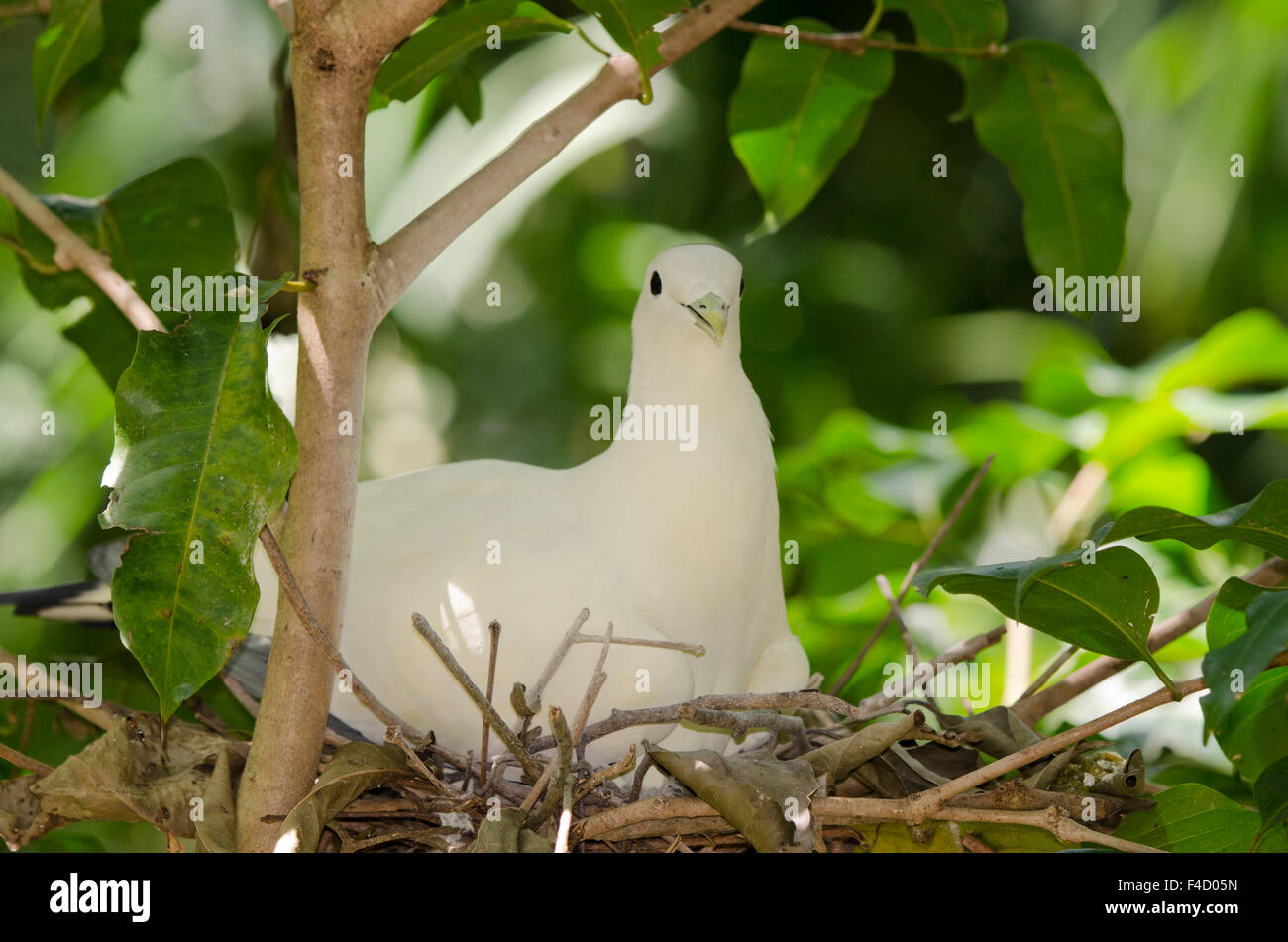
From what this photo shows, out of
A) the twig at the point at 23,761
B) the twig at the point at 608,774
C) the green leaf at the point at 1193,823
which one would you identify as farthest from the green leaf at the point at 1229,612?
the twig at the point at 23,761

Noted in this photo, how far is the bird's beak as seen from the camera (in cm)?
184

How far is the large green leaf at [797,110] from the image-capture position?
2.04 meters

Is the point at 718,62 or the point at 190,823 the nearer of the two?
the point at 190,823

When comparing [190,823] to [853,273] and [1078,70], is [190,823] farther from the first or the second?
[853,273]

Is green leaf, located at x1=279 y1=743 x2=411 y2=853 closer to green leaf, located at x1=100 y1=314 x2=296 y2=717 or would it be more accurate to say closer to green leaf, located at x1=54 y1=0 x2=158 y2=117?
green leaf, located at x1=100 y1=314 x2=296 y2=717

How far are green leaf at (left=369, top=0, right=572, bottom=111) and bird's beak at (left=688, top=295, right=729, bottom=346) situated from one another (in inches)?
17.6

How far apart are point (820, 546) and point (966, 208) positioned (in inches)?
104

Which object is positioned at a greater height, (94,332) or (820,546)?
(94,332)

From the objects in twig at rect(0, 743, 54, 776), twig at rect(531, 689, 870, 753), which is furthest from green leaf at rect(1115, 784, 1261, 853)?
twig at rect(0, 743, 54, 776)

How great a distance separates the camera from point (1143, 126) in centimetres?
498

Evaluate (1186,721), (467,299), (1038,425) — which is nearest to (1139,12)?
(467,299)

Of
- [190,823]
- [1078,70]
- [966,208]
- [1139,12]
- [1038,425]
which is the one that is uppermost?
[1139,12]

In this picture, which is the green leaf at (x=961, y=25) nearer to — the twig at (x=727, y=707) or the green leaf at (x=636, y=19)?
the green leaf at (x=636, y=19)

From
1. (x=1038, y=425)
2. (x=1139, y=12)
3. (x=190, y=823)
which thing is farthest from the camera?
(x=1139, y=12)
